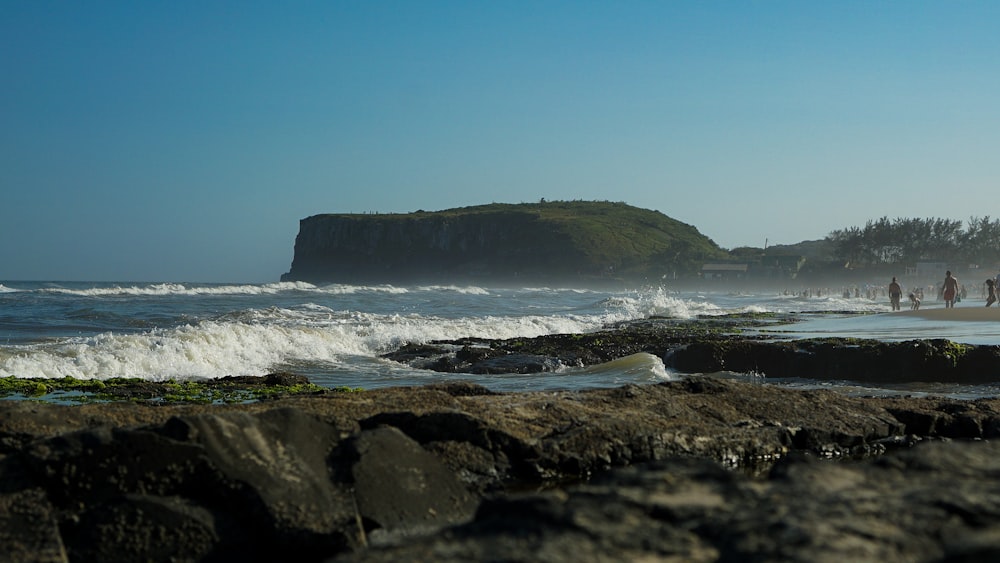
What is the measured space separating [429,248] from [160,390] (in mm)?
160691

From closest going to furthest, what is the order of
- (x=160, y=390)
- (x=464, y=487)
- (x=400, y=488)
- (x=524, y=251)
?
(x=400, y=488), (x=464, y=487), (x=160, y=390), (x=524, y=251)

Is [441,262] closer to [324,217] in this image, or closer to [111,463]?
[324,217]

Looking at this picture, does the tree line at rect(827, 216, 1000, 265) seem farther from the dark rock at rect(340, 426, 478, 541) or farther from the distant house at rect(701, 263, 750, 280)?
the dark rock at rect(340, 426, 478, 541)

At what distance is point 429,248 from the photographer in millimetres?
171875

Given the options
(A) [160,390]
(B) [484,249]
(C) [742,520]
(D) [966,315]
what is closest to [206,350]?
(A) [160,390]

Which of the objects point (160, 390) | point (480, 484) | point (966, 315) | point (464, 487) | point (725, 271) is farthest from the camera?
point (725, 271)

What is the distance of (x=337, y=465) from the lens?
4934 mm

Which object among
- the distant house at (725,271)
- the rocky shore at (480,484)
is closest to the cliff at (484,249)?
the distant house at (725,271)

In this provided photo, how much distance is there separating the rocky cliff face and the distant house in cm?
2423

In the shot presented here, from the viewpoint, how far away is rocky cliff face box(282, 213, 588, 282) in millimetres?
162750

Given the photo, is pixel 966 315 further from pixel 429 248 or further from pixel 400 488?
pixel 429 248

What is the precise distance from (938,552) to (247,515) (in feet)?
10.3

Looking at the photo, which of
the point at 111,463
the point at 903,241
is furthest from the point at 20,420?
the point at 903,241

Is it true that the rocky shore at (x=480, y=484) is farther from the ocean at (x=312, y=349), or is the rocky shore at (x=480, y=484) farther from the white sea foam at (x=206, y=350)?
the white sea foam at (x=206, y=350)
